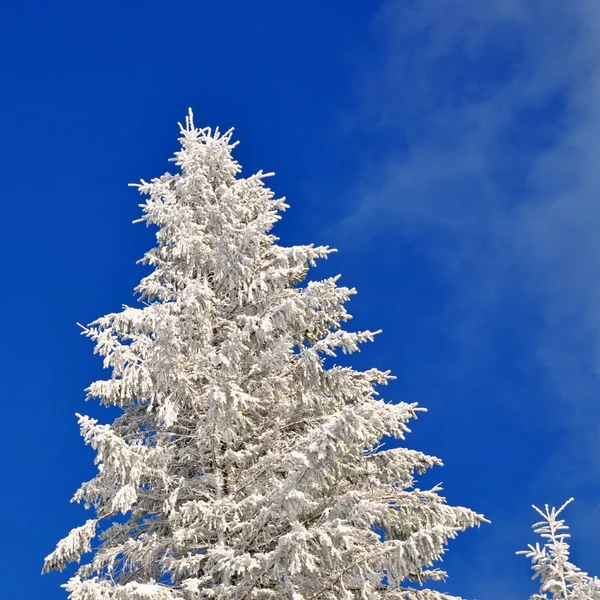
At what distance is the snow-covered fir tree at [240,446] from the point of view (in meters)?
10.5

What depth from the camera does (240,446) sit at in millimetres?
13125

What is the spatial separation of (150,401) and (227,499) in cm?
332

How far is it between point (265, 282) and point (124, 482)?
4.56 meters

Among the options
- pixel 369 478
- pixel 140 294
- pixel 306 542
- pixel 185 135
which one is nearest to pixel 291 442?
pixel 369 478

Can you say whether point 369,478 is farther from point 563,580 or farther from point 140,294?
point 140,294

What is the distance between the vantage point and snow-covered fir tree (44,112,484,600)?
10469 mm

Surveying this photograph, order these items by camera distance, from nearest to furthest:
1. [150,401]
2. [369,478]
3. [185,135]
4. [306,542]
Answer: [306,542]
[369,478]
[150,401]
[185,135]

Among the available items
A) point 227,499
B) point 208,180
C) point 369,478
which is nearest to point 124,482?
point 227,499

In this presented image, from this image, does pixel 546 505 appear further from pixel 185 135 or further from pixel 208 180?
pixel 185 135

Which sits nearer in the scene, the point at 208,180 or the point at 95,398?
→ the point at 95,398

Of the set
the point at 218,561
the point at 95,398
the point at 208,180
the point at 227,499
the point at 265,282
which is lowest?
the point at 218,561

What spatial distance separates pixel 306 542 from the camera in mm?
10297

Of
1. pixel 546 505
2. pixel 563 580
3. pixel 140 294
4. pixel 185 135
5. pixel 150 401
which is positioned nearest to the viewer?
pixel 563 580

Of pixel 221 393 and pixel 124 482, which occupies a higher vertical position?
pixel 221 393
